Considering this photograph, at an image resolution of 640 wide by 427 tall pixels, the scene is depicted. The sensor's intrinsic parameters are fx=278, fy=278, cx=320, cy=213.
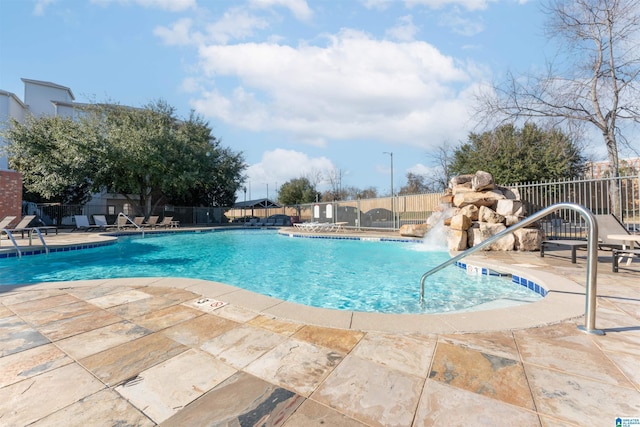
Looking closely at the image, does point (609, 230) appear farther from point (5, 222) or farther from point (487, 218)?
point (5, 222)

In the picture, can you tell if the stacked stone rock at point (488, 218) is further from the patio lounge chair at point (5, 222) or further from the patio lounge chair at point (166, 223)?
the patio lounge chair at point (166, 223)

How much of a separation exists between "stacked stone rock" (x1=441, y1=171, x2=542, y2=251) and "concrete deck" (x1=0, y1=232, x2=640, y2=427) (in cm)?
455

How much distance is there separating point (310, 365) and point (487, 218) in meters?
7.78

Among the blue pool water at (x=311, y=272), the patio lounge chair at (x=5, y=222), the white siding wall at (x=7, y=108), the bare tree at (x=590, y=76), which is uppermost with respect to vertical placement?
the white siding wall at (x=7, y=108)

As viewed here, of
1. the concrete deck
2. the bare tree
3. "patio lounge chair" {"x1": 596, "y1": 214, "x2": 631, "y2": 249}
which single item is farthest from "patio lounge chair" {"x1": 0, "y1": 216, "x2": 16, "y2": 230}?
the bare tree

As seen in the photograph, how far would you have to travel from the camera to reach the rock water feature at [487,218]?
7238 mm

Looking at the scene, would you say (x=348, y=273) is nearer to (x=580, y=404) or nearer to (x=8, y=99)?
(x=580, y=404)

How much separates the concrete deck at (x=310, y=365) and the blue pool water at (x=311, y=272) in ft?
5.22

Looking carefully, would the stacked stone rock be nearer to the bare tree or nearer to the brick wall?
the bare tree

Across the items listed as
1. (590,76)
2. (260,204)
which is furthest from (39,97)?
(590,76)

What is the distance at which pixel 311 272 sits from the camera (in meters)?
6.69

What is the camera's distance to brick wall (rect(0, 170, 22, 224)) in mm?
12961

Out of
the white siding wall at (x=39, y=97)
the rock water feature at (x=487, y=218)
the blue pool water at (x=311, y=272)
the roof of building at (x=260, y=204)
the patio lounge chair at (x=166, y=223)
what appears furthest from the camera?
the roof of building at (x=260, y=204)

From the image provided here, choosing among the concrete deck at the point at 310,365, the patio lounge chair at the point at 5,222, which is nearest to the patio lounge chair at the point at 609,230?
the concrete deck at the point at 310,365
